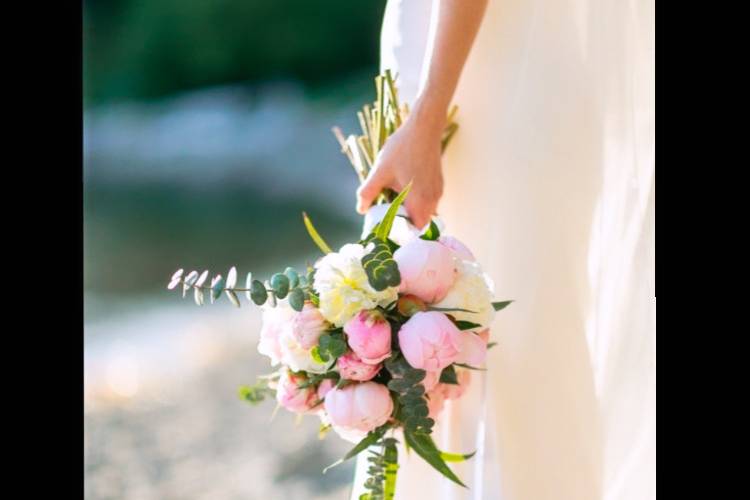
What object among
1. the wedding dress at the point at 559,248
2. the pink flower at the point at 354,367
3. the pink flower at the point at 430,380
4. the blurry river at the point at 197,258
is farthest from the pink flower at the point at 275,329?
the blurry river at the point at 197,258

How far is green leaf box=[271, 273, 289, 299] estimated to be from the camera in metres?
1.31

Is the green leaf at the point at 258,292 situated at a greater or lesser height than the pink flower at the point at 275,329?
greater

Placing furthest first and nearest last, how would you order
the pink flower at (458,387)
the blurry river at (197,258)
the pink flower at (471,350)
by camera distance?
the blurry river at (197,258) → the pink flower at (458,387) → the pink flower at (471,350)

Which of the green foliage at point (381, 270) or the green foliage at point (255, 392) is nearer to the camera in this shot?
the green foliage at point (381, 270)

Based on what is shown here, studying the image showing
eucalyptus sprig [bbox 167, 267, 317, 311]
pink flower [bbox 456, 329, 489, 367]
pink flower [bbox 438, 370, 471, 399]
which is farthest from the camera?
pink flower [bbox 438, 370, 471, 399]

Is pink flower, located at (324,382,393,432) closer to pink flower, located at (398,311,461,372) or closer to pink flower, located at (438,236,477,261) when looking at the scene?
pink flower, located at (398,311,461,372)

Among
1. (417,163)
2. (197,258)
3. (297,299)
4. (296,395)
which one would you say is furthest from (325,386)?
(197,258)

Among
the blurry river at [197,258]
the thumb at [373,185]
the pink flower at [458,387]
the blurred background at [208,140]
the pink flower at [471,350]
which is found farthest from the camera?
the blurred background at [208,140]

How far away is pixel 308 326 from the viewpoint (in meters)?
1.33

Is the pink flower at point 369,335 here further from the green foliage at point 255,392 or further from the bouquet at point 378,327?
the green foliage at point 255,392

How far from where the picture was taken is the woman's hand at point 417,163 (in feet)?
5.09

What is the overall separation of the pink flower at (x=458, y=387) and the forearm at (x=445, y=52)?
40cm

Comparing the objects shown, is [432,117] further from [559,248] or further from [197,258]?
[197,258]

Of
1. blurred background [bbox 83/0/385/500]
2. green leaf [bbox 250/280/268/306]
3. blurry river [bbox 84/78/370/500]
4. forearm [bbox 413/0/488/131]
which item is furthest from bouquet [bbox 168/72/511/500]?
blurred background [bbox 83/0/385/500]
